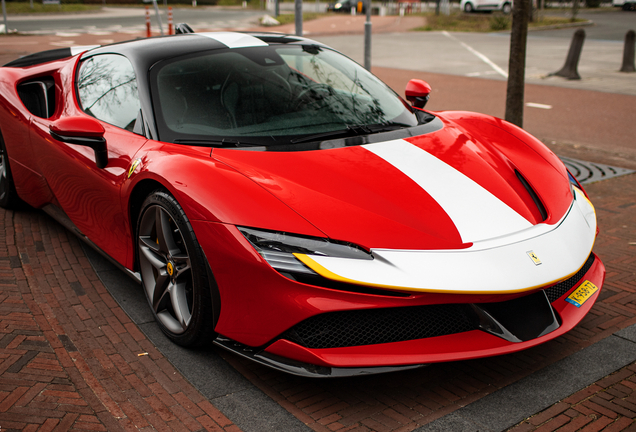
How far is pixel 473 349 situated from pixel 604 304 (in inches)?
55.7

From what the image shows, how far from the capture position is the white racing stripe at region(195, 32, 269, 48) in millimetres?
3618

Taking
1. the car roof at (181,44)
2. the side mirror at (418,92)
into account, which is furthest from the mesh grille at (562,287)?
the car roof at (181,44)

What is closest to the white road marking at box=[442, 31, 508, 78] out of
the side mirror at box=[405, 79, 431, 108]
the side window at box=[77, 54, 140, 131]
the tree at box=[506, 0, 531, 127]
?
the tree at box=[506, 0, 531, 127]

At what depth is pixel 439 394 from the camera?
255 centimetres

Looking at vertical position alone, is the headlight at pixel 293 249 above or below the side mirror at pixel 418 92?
below

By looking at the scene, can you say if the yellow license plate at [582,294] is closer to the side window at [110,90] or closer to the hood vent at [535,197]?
the hood vent at [535,197]

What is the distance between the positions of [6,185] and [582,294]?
4.23 metres

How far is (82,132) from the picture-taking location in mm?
3154

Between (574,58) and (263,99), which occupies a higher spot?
(263,99)

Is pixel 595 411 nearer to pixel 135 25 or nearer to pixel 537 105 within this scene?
pixel 537 105

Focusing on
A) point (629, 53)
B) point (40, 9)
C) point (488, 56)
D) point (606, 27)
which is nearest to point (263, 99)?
point (629, 53)

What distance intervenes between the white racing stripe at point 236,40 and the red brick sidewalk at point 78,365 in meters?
1.64

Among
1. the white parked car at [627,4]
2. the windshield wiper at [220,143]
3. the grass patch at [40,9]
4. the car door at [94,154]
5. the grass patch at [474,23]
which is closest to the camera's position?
the windshield wiper at [220,143]

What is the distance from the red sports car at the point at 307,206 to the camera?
91.4 inches
